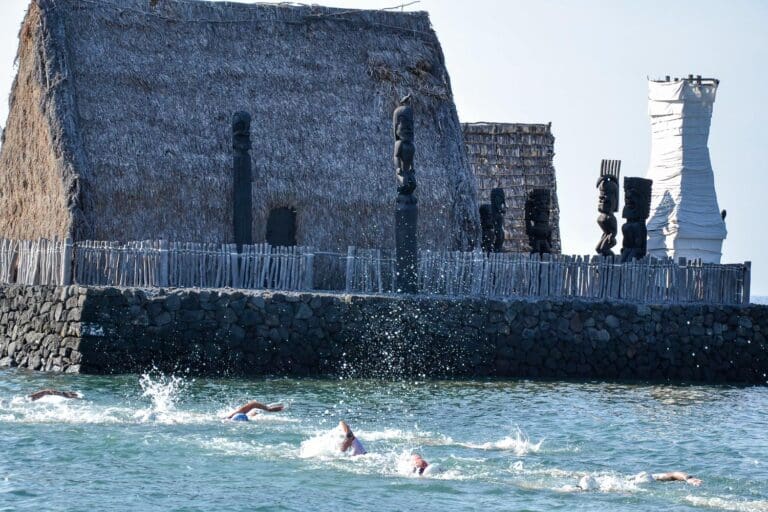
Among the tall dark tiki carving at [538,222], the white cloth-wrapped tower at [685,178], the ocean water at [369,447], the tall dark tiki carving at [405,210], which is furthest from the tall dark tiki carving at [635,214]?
the white cloth-wrapped tower at [685,178]

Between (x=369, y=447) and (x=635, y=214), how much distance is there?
11625 mm

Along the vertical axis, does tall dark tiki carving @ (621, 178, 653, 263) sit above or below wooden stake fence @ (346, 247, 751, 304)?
above

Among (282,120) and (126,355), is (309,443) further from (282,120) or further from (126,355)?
(282,120)

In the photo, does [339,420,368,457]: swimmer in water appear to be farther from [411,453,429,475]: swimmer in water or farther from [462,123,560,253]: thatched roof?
[462,123,560,253]: thatched roof

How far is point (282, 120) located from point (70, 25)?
4381mm

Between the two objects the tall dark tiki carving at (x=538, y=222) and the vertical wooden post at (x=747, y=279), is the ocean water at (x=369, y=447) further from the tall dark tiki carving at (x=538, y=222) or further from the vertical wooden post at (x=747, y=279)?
the tall dark tiki carving at (x=538, y=222)

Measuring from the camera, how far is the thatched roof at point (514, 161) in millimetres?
36281

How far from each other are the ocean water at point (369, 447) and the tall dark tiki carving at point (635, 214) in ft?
14.9

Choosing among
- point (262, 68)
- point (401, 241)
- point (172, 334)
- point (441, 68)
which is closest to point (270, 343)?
point (172, 334)

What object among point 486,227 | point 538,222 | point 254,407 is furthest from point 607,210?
point 254,407

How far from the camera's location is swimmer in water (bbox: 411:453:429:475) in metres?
14.1

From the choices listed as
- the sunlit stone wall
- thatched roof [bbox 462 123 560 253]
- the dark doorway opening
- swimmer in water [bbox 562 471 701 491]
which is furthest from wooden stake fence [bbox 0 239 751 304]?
thatched roof [bbox 462 123 560 253]

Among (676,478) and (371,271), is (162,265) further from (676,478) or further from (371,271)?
(676,478)

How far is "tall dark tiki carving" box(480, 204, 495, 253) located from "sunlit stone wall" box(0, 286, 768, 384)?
5542mm
